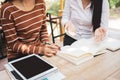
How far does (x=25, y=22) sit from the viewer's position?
1273 millimetres

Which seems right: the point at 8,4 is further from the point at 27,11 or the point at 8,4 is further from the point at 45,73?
the point at 45,73

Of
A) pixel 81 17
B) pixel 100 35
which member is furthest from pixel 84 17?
pixel 100 35

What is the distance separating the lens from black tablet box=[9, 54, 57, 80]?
2.73 ft

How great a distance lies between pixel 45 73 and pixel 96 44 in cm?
51

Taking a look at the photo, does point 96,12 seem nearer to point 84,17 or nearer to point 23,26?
point 84,17

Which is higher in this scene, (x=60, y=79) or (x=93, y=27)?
(x=93, y=27)

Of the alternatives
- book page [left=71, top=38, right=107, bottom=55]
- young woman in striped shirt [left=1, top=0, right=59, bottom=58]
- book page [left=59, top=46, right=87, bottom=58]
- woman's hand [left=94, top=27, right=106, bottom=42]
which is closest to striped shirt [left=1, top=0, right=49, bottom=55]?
young woman in striped shirt [left=1, top=0, right=59, bottom=58]

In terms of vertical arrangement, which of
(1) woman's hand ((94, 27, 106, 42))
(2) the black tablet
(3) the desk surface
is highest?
(1) woman's hand ((94, 27, 106, 42))

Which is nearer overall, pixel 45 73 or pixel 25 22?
pixel 45 73

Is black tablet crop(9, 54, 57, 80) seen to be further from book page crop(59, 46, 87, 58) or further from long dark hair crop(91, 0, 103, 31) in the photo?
long dark hair crop(91, 0, 103, 31)

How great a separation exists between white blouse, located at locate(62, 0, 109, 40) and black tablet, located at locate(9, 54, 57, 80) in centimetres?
57

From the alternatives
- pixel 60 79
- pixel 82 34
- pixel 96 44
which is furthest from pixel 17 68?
pixel 82 34

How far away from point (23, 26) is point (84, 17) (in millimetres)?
522

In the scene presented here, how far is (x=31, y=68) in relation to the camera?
0.89m
